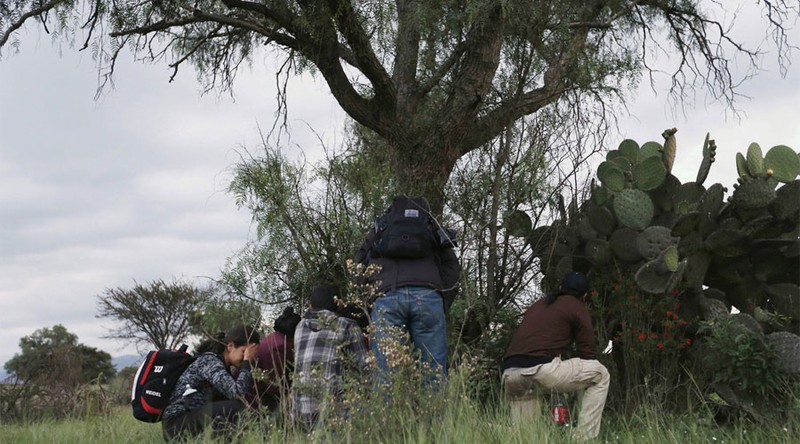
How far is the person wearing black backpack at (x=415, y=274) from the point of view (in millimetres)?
7051

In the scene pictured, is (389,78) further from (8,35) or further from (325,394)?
(325,394)

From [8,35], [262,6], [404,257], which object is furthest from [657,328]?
[8,35]

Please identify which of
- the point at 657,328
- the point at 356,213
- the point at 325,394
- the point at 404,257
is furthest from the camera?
the point at 356,213

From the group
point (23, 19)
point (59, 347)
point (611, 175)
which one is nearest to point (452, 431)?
point (611, 175)

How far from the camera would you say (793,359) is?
7277 mm

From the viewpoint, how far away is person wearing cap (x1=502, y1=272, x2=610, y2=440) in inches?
280

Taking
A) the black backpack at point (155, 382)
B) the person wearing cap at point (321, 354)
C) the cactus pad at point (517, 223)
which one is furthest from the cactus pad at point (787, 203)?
the black backpack at point (155, 382)

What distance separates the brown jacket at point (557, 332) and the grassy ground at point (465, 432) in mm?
730

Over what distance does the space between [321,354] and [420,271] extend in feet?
3.71

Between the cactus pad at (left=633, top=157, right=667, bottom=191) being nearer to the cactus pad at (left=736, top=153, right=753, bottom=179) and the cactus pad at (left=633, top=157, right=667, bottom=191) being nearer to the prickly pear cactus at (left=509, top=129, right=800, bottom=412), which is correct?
the prickly pear cactus at (left=509, top=129, right=800, bottom=412)

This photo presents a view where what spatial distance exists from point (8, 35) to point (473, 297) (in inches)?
255

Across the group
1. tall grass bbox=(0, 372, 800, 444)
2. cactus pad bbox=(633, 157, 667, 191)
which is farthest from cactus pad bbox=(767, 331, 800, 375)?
cactus pad bbox=(633, 157, 667, 191)

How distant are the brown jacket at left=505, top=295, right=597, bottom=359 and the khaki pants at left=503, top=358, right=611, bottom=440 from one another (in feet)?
0.39

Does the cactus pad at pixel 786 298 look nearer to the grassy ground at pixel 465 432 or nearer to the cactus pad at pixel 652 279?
the cactus pad at pixel 652 279
